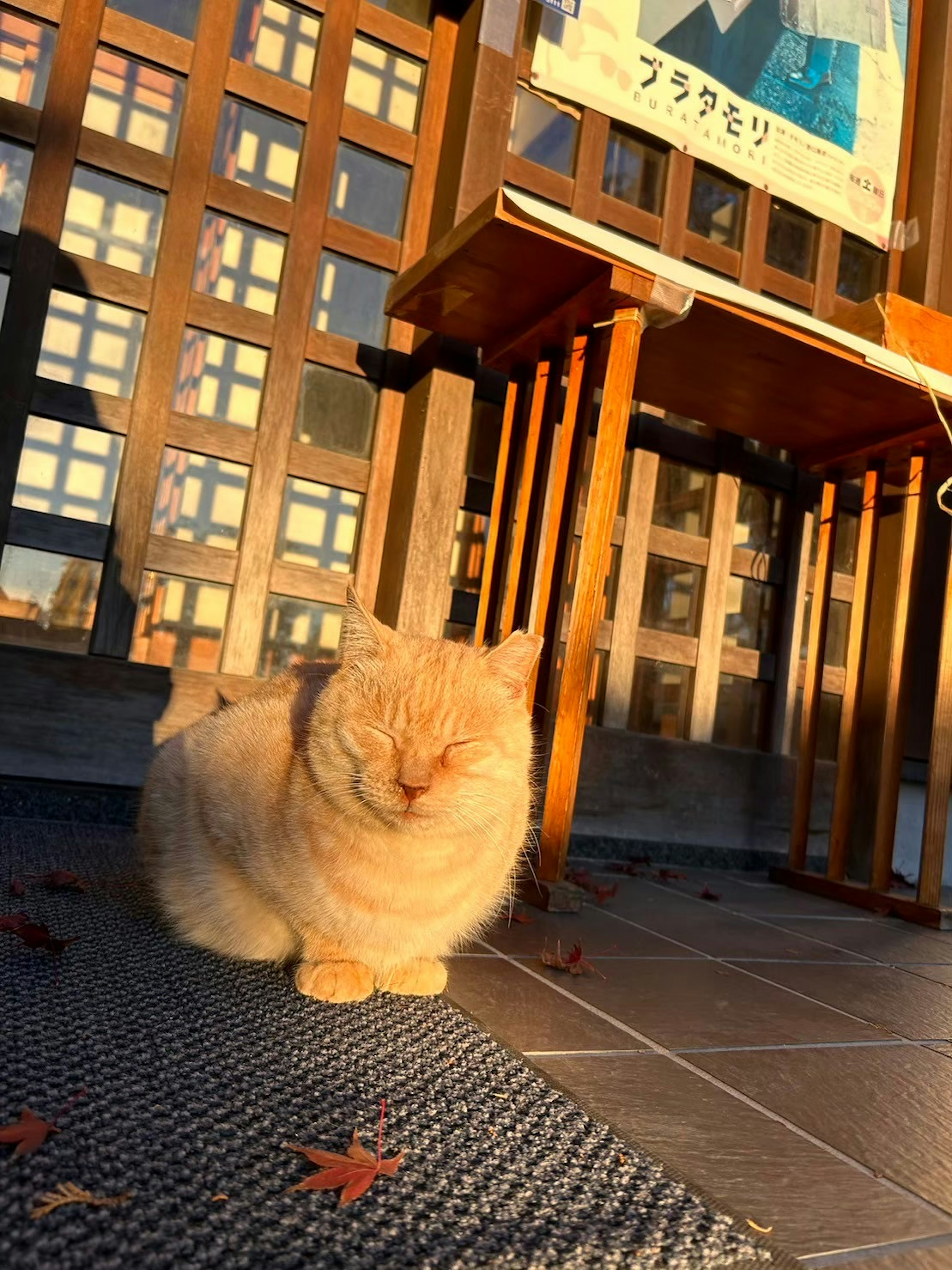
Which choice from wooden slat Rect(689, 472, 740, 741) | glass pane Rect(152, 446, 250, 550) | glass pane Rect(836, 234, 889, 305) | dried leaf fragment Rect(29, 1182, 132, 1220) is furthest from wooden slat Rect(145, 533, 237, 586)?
glass pane Rect(836, 234, 889, 305)

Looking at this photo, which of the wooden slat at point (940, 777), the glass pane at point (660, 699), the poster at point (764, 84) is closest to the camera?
the wooden slat at point (940, 777)

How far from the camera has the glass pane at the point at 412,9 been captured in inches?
118

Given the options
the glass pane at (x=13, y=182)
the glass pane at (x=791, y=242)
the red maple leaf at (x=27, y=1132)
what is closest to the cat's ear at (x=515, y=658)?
the red maple leaf at (x=27, y=1132)

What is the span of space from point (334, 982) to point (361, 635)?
611mm

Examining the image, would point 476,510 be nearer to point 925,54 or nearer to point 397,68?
point 397,68

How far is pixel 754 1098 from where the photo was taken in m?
1.26

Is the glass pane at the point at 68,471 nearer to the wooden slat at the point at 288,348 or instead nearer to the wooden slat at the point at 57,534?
the wooden slat at the point at 57,534

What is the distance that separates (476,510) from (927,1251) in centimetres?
252

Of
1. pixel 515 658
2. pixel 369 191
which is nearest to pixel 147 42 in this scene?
pixel 369 191

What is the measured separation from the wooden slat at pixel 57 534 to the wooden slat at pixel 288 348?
17.1 inches

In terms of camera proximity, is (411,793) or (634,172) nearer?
(411,793)

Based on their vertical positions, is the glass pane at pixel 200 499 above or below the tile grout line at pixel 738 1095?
above

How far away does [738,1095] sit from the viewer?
4.15ft

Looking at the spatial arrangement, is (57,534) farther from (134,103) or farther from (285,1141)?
(285,1141)
